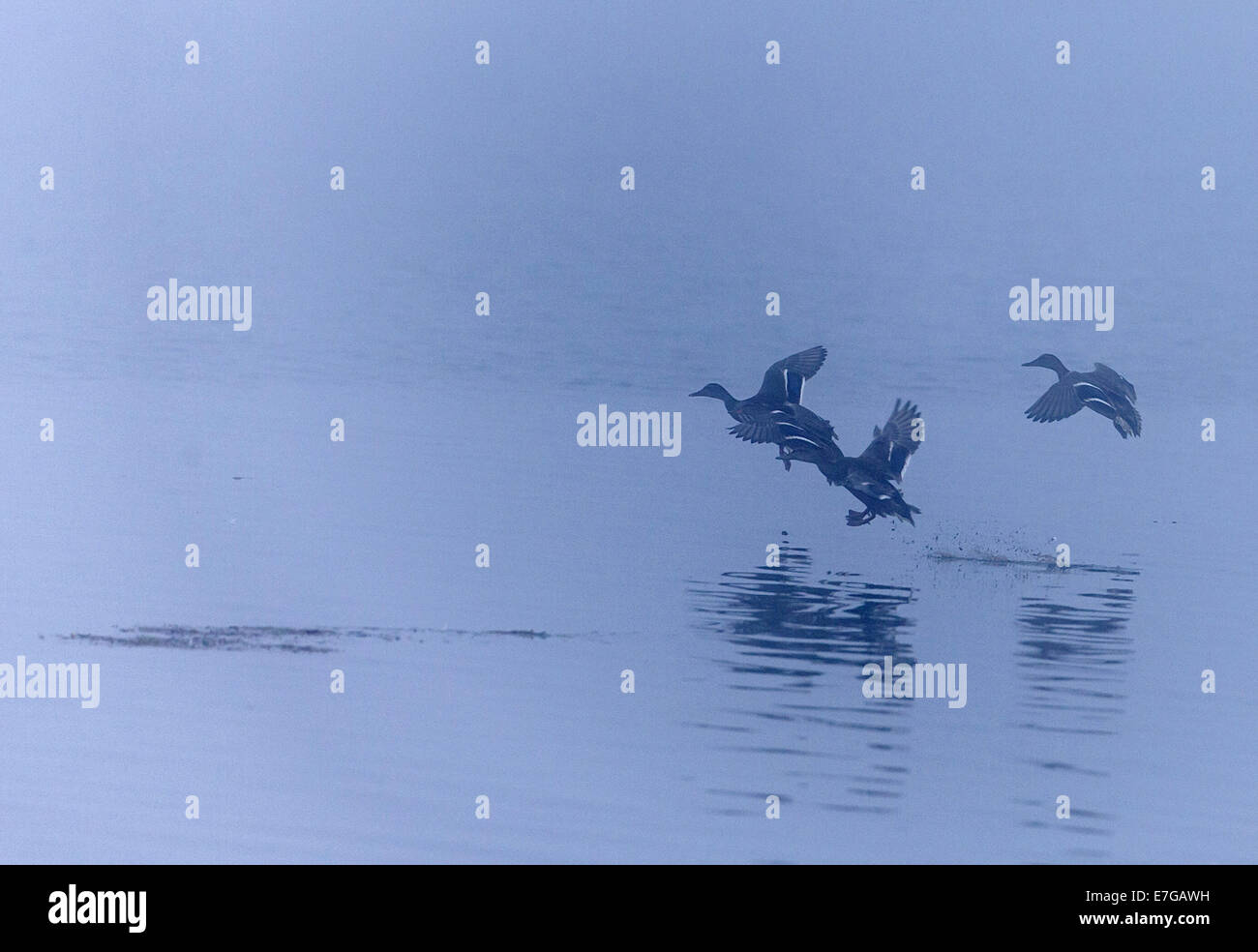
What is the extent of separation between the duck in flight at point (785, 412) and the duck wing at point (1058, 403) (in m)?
4.12

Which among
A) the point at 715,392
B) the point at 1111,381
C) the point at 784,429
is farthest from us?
the point at 715,392

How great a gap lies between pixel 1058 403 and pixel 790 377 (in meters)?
5.11

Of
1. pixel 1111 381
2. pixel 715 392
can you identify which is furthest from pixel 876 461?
pixel 1111 381

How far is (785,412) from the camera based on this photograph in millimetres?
37375

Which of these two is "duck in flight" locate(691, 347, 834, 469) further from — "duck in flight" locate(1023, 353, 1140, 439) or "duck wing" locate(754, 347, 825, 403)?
"duck in flight" locate(1023, 353, 1140, 439)

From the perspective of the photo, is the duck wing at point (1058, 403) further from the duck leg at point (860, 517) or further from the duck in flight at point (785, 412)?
the duck in flight at point (785, 412)

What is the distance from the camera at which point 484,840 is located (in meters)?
21.7

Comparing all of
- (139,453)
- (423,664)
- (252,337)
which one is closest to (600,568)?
(423,664)

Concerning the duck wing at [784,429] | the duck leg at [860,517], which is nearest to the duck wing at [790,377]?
the duck wing at [784,429]

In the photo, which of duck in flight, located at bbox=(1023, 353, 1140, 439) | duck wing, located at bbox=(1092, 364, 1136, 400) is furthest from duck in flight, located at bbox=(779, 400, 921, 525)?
duck wing, located at bbox=(1092, 364, 1136, 400)

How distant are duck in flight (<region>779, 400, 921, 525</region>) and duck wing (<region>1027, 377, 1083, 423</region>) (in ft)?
9.06

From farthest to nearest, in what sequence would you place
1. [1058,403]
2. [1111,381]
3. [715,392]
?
[715,392] < [1111,381] < [1058,403]

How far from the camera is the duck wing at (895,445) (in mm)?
36938

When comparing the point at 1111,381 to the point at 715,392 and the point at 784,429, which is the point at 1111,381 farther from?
the point at 715,392
